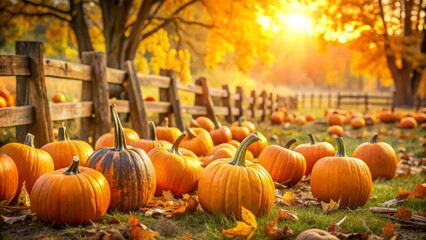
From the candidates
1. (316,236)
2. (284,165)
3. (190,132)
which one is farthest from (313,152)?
(316,236)

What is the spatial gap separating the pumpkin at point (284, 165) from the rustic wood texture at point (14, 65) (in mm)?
2770

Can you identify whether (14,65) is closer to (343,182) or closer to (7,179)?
(7,179)

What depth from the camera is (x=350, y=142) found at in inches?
352

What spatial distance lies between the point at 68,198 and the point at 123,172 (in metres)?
0.51

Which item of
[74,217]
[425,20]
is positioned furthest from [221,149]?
[425,20]

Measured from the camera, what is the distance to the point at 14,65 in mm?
4332

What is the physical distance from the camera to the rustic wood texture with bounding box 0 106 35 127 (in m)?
4.15

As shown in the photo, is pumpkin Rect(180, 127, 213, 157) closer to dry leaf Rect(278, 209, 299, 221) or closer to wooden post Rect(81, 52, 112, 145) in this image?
wooden post Rect(81, 52, 112, 145)

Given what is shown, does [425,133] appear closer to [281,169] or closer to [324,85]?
[281,169]

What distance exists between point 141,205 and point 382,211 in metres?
2.03

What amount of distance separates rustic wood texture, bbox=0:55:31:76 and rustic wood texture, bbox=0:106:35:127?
0.36 m

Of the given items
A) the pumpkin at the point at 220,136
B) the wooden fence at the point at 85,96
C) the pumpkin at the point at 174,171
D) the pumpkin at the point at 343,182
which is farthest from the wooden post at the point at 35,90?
the pumpkin at the point at 343,182

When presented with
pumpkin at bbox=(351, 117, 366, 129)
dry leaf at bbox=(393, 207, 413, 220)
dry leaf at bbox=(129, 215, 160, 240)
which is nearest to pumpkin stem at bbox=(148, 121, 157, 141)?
dry leaf at bbox=(129, 215, 160, 240)

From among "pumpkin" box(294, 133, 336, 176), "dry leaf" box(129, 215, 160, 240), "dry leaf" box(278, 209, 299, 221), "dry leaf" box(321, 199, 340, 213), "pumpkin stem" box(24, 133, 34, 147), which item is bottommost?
"dry leaf" box(321, 199, 340, 213)
